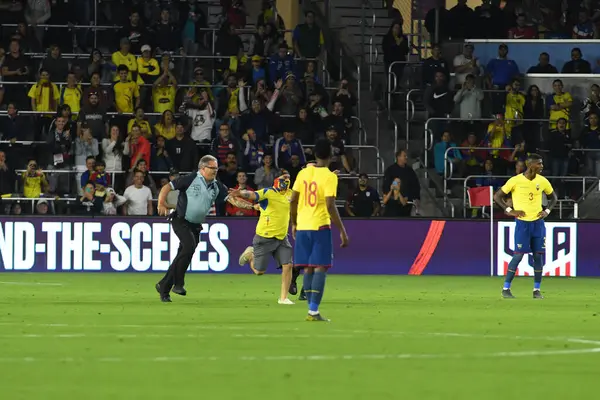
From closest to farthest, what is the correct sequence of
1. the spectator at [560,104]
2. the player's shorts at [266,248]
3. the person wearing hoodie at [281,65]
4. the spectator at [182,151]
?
1. the player's shorts at [266,248]
2. the spectator at [182,151]
3. the person wearing hoodie at [281,65]
4. the spectator at [560,104]

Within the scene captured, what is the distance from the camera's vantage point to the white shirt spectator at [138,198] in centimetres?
3266

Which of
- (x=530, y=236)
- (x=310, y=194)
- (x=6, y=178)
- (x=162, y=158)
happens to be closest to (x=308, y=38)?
(x=162, y=158)

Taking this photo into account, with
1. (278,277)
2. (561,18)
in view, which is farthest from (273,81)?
(561,18)

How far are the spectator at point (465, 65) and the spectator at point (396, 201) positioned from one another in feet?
14.9

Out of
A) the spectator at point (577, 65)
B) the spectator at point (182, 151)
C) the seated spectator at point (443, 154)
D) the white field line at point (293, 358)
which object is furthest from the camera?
the spectator at point (577, 65)

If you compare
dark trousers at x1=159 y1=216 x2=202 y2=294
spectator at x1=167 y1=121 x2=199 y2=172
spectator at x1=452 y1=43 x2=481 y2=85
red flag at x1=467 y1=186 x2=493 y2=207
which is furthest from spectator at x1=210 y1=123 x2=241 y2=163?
dark trousers at x1=159 y1=216 x2=202 y2=294

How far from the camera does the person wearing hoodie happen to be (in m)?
35.8

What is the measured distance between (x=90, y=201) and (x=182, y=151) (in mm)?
2443

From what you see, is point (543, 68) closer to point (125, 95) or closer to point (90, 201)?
point (125, 95)

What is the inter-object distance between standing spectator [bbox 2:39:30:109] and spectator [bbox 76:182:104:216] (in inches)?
138

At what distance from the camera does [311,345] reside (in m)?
14.1

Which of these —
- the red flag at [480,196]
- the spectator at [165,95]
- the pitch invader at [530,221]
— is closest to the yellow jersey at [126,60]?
the spectator at [165,95]

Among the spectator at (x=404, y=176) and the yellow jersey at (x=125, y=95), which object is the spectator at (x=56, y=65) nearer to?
the yellow jersey at (x=125, y=95)

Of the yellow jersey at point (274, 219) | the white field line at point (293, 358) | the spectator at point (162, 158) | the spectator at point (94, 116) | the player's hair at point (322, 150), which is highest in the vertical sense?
the spectator at point (94, 116)
